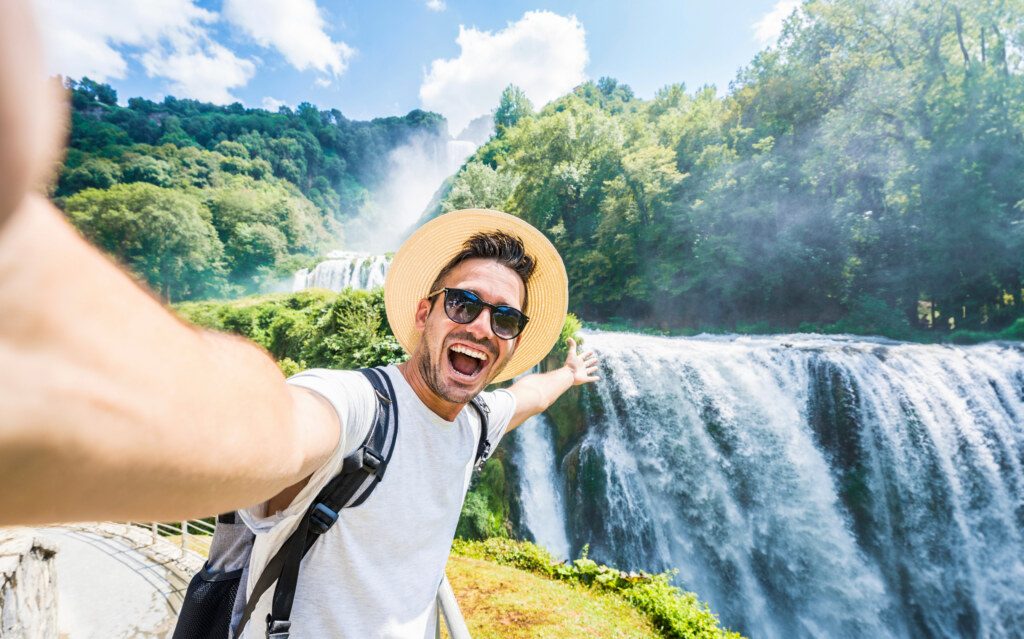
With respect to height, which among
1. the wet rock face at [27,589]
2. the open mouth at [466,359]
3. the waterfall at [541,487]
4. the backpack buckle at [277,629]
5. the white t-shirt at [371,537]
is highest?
the open mouth at [466,359]

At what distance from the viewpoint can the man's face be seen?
1314 mm

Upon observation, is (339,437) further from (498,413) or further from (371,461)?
(498,413)

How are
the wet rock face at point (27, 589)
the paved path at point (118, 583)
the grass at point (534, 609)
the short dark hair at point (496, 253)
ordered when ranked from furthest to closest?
1. the grass at point (534, 609)
2. the paved path at point (118, 583)
3. the wet rock face at point (27, 589)
4. the short dark hair at point (496, 253)

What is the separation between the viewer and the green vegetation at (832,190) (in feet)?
44.9

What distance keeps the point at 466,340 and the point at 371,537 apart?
0.62 m

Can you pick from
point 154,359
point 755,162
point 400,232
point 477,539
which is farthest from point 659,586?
point 400,232

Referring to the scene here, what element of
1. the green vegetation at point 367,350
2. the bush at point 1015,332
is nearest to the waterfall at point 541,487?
the green vegetation at point 367,350

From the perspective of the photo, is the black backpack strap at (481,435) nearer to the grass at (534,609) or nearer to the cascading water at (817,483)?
the grass at (534,609)

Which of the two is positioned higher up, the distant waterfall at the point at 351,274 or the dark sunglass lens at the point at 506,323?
the distant waterfall at the point at 351,274

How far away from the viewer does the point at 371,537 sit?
1.08 metres

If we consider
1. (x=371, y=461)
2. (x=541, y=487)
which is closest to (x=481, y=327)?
(x=371, y=461)

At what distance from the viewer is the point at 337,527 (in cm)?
104

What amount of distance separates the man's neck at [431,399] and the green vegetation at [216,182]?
2335 centimetres

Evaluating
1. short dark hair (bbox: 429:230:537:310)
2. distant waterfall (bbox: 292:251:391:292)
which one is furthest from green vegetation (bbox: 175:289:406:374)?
distant waterfall (bbox: 292:251:391:292)
